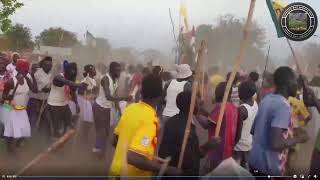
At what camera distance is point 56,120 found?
5.14 m

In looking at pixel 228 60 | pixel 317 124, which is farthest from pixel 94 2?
pixel 317 124

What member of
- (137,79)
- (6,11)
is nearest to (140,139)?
(137,79)

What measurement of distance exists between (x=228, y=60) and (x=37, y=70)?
164cm

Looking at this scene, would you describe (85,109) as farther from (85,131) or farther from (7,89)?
(7,89)

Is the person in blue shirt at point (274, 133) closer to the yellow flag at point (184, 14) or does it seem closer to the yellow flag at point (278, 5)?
the yellow flag at point (278, 5)

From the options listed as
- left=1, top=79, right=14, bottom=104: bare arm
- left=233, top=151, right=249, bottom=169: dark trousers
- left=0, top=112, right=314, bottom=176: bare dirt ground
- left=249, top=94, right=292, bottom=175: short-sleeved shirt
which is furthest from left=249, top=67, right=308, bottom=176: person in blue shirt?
left=1, top=79, right=14, bottom=104: bare arm

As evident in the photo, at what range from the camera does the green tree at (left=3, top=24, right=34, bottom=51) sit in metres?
4.16

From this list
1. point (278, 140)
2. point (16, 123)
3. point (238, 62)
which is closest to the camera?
point (278, 140)

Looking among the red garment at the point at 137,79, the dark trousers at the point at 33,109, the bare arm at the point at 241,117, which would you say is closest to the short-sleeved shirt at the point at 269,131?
the bare arm at the point at 241,117

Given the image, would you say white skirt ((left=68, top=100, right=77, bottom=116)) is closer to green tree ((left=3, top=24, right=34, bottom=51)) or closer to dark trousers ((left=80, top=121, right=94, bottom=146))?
dark trousers ((left=80, top=121, right=94, bottom=146))

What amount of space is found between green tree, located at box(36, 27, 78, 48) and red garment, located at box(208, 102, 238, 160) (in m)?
1.27

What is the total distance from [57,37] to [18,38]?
11.7 inches

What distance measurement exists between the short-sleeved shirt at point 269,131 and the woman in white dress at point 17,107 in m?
2.14

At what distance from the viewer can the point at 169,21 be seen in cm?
443
